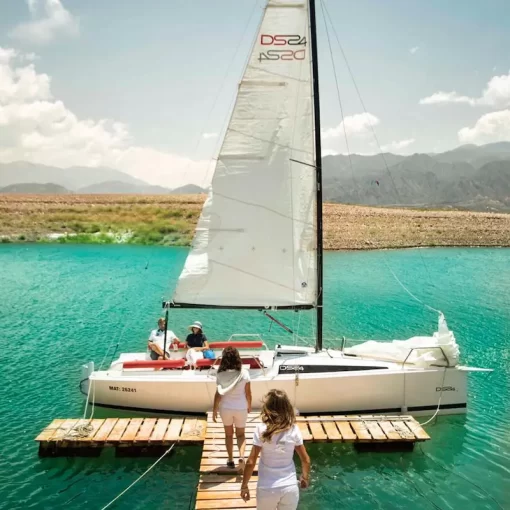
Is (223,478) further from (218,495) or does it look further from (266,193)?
(266,193)

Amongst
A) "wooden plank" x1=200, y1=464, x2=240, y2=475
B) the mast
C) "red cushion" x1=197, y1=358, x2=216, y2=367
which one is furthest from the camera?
"red cushion" x1=197, y1=358, x2=216, y2=367

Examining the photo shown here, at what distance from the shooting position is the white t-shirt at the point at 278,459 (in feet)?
17.9

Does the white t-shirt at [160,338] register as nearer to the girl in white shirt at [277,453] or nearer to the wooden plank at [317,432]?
the wooden plank at [317,432]

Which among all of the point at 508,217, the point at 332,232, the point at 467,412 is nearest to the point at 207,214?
the point at 467,412

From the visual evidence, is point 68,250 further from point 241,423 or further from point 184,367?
point 241,423

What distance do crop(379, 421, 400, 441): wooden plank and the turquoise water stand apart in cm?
50

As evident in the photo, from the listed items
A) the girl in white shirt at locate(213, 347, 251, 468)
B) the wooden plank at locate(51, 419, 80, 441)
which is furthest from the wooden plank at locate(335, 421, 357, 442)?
the wooden plank at locate(51, 419, 80, 441)

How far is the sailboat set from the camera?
40.7 ft

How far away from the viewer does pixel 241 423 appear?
8.63m

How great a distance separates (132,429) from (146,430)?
1.10 feet

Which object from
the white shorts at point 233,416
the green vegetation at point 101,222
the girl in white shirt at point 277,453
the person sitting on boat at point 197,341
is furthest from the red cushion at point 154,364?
the green vegetation at point 101,222

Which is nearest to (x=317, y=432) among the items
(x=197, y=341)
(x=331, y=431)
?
(x=331, y=431)

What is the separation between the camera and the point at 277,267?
43.2ft

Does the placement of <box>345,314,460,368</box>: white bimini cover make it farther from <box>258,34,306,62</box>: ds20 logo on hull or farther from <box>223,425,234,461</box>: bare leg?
<box>258,34,306,62</box>: ds20 logo on hull
